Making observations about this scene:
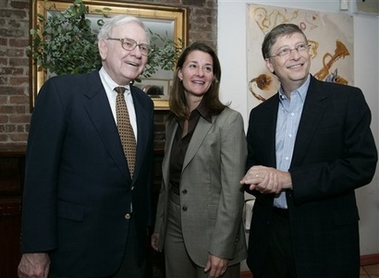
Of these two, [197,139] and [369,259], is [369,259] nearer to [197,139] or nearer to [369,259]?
[369,259]

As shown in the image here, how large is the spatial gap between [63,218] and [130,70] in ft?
2.42

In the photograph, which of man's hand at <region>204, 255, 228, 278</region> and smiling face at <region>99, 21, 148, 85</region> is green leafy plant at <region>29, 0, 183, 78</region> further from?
man's hand at <region>204, 255, 228, 278</region>

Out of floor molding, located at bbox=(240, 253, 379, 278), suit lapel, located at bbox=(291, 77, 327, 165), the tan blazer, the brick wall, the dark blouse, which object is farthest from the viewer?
floor molding, located at bbox=(240, 253, 379, 278)

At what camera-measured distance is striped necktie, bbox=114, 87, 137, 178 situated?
5.42 feet

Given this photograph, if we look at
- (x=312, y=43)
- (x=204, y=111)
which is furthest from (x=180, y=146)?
(x=312, y=43)

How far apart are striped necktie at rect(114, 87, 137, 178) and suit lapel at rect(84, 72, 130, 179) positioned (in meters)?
0.05

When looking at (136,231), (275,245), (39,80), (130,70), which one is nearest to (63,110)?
(130,70)

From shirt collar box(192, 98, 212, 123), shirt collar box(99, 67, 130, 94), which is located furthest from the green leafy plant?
shirt collar box(192, 98, 212, 123)

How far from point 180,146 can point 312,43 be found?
7.42ft

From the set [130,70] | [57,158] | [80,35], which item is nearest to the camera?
[57,158]

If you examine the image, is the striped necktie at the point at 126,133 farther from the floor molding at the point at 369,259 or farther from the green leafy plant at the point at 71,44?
the floor molding at the point at 369,259

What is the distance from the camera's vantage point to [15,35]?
2.79 m

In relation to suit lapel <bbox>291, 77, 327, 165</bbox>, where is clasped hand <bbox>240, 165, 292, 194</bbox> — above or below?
below

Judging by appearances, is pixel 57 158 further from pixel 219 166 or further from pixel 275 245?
pixel 275 245
